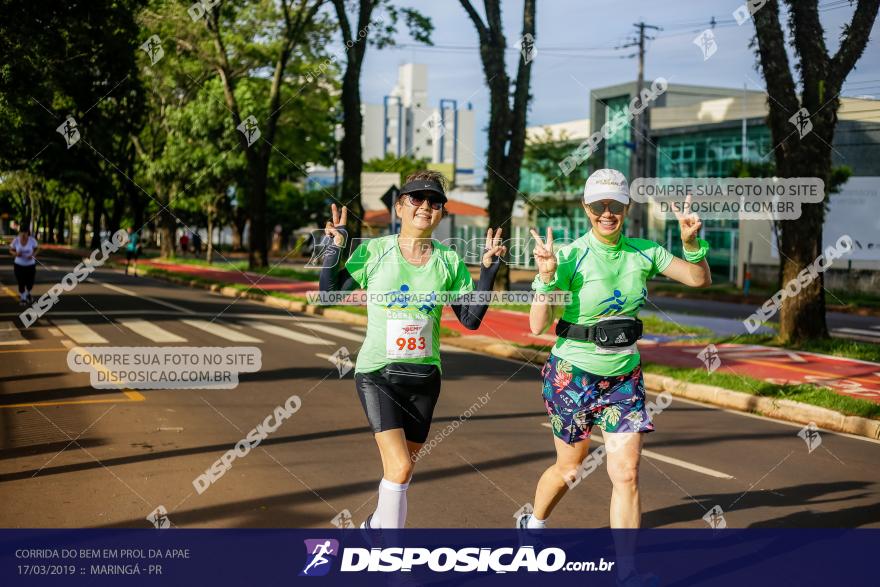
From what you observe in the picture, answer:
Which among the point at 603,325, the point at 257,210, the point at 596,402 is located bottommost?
the point at 596,402

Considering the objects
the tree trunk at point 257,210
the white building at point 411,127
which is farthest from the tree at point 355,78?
the white building at point 411,127

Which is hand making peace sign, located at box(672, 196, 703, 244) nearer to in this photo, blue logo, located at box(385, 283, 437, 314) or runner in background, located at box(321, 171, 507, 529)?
runner in background, located at box(321, 171, 507, 529)

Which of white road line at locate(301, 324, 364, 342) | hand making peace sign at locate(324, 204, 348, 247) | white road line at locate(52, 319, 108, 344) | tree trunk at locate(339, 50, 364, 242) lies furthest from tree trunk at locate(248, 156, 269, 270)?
hand making peace sign at locate(324, 204, 348, 247)

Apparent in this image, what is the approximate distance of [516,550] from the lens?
477 centimetres

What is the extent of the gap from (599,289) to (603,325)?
0.17 m

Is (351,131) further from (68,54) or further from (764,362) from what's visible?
(764,362)

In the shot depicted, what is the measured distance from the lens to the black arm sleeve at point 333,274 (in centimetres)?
420

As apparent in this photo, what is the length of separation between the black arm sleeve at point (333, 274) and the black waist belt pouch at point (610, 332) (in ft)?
3.62

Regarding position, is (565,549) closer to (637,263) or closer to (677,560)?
(677,560)

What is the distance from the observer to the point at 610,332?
433 cm

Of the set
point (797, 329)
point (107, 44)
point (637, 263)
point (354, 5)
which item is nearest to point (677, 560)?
point (637, 263)

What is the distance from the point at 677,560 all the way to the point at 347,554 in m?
1.68

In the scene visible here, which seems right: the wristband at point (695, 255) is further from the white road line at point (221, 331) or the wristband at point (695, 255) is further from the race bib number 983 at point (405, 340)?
the white road line at point (221, 331)

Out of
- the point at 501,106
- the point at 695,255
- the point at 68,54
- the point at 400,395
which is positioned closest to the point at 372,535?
the point at 400,395
